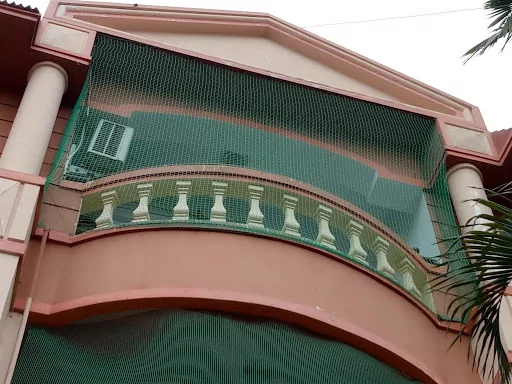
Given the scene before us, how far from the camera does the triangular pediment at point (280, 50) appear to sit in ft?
29.5

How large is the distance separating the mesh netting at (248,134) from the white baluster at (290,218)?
0.95 m

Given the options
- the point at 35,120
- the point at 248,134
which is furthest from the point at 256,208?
the point at 35,120

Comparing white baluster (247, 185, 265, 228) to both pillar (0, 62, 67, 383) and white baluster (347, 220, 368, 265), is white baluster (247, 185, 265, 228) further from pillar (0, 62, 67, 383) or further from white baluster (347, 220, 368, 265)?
pillar (0, 62, 67, 383)

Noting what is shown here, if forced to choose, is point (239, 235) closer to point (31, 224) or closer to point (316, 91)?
point (31, 224)

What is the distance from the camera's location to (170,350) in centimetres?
546

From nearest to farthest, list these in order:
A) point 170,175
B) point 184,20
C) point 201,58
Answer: point 170,175 < point 201,58 < point 184,20

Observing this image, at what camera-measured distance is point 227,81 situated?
8289 mm

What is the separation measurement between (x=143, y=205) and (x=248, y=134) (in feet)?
6.48

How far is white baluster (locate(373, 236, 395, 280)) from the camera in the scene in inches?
251

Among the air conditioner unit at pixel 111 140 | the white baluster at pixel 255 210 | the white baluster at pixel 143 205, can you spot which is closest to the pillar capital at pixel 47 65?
the air conditioner unit at pixel 111 140

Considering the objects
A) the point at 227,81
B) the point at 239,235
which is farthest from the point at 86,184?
the point at 227,81

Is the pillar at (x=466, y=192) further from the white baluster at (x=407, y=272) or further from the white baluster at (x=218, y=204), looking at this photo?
the white baluster at (x=218, y=204)

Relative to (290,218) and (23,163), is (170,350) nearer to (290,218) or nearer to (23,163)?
(290,218)

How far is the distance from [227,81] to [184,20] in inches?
51.8
